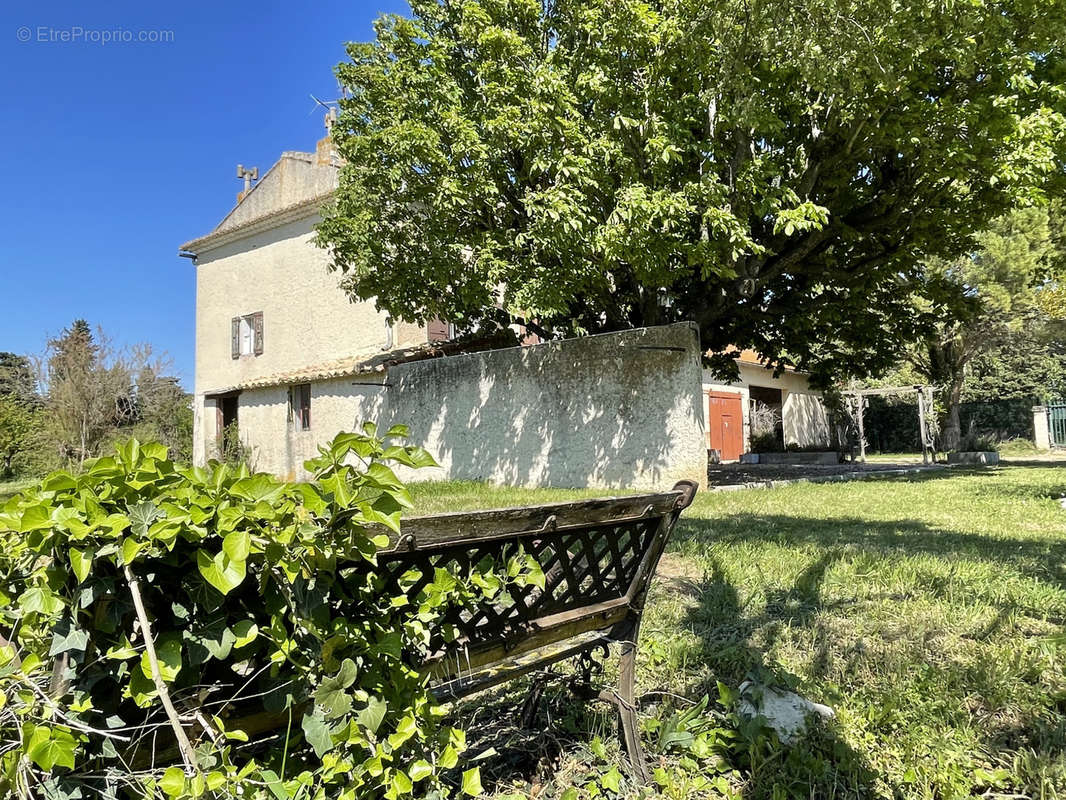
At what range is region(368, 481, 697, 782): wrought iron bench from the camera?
A: 142cm

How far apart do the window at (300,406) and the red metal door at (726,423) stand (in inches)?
525

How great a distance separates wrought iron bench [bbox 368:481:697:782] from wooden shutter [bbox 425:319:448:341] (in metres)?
15.3

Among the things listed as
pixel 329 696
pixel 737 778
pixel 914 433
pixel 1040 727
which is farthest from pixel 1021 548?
pixel 914 433

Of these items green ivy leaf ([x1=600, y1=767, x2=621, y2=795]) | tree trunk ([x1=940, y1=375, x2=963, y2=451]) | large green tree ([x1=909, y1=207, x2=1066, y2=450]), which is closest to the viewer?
green ivy leaf ([x1=600, y1=767, x2=621, y2=795])

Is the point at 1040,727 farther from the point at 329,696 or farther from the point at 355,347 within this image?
the point at 355,347

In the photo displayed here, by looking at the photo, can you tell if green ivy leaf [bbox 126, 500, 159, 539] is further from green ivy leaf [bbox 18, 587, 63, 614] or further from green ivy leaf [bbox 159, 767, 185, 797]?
green ivy leaf [bbox 159, 767, 185, 797]

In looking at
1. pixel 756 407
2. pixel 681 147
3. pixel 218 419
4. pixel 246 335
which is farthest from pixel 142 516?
pixel 756 407

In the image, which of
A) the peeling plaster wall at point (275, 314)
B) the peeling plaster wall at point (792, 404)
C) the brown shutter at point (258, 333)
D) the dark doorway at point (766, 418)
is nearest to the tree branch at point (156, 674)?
the peeling plaster wall at point (275, 314)

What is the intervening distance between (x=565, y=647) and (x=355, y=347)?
1647cm

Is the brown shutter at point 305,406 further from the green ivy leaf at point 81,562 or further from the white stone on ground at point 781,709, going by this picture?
the green ivy leaf at point 81,562

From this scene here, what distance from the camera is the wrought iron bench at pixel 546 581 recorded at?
56.0 inches

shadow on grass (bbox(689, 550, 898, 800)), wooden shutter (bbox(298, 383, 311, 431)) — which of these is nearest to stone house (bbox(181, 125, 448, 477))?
wooden shutter (bbox(298, 383, 311, 431))

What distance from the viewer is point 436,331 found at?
17.3 meters

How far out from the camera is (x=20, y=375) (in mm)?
26094
